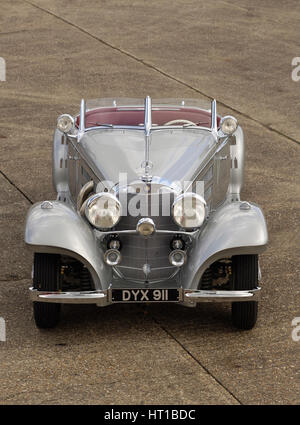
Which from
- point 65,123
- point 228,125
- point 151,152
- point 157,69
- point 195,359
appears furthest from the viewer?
point 157,69

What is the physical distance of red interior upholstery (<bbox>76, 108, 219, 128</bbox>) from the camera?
8.70 m

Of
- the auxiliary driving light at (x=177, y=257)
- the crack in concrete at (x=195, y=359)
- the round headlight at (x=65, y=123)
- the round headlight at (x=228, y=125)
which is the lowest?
the crack in concrete at (x=195, y=359)

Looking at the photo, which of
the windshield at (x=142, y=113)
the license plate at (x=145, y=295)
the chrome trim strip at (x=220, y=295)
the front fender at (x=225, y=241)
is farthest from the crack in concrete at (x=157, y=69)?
the license plate at (x=145, y=295)

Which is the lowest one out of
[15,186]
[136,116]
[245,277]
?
[245,277]

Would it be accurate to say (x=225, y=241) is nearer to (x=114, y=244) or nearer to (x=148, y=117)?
(x=114, y=244)

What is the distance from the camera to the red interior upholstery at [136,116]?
8.70 metres

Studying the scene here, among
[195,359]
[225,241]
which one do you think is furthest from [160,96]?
[195,359]

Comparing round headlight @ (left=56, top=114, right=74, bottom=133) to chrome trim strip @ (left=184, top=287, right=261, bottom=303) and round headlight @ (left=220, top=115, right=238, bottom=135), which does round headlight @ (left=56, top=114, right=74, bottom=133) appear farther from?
chrome trim strip @ (left=184, top=287, right=261, bottom=303)

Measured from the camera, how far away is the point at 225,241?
7.17 metres

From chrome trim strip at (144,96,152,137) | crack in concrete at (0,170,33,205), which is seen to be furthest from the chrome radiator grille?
crack in concrete at (0,170,33,205)

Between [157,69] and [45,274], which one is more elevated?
[157,69]

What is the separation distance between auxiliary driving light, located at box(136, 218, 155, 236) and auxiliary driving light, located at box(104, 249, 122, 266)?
0.24m

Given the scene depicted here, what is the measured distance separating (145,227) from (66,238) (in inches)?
23.5

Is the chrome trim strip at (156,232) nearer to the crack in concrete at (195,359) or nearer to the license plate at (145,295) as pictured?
the license plate at (145,295)
